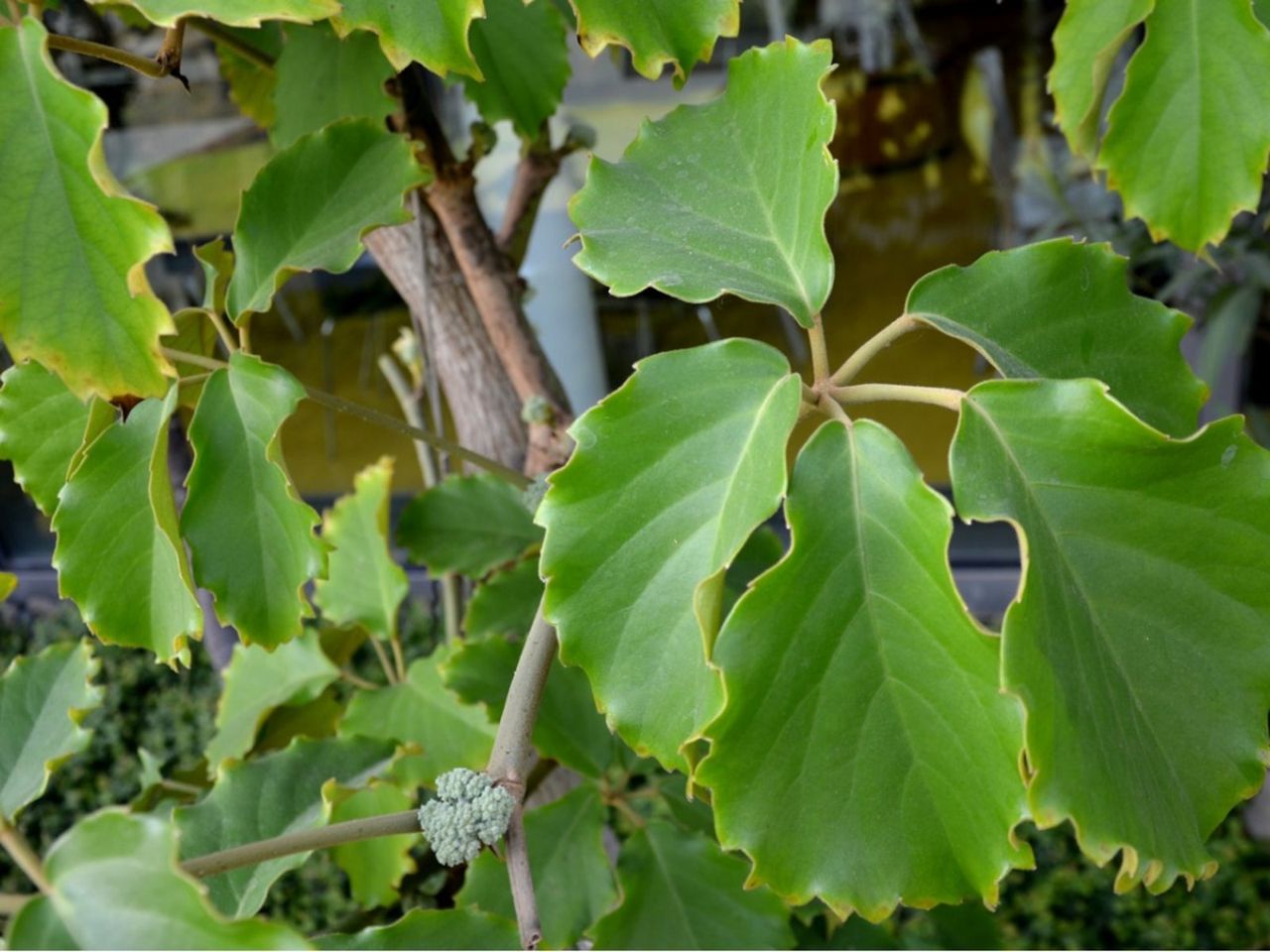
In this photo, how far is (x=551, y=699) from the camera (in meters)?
0.72

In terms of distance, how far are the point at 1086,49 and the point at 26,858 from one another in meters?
0.53

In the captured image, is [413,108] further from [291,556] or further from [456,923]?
[456,923]

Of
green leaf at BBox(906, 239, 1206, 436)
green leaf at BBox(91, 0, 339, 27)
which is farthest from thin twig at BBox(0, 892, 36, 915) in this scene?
green leaf at BBox(906, 239, 1206, 436)

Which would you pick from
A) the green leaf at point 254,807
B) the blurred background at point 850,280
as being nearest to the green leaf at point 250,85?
the green leaf at point 254,807

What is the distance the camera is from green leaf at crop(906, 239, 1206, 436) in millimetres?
461

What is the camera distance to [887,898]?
0.37 m

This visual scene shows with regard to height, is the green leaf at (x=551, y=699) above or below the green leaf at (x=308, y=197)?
below

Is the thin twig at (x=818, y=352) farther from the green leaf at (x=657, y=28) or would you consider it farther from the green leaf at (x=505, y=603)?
the green leaf at (x=505, y=603)

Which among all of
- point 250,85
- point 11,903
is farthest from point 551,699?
point 250,85

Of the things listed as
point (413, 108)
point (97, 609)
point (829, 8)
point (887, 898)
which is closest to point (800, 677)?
point (887, 898)

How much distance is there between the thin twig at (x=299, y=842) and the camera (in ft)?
1.15

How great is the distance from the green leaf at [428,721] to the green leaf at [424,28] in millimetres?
431

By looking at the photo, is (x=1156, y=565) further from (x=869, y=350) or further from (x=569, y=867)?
(x=569, y=867)

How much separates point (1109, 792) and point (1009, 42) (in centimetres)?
237
